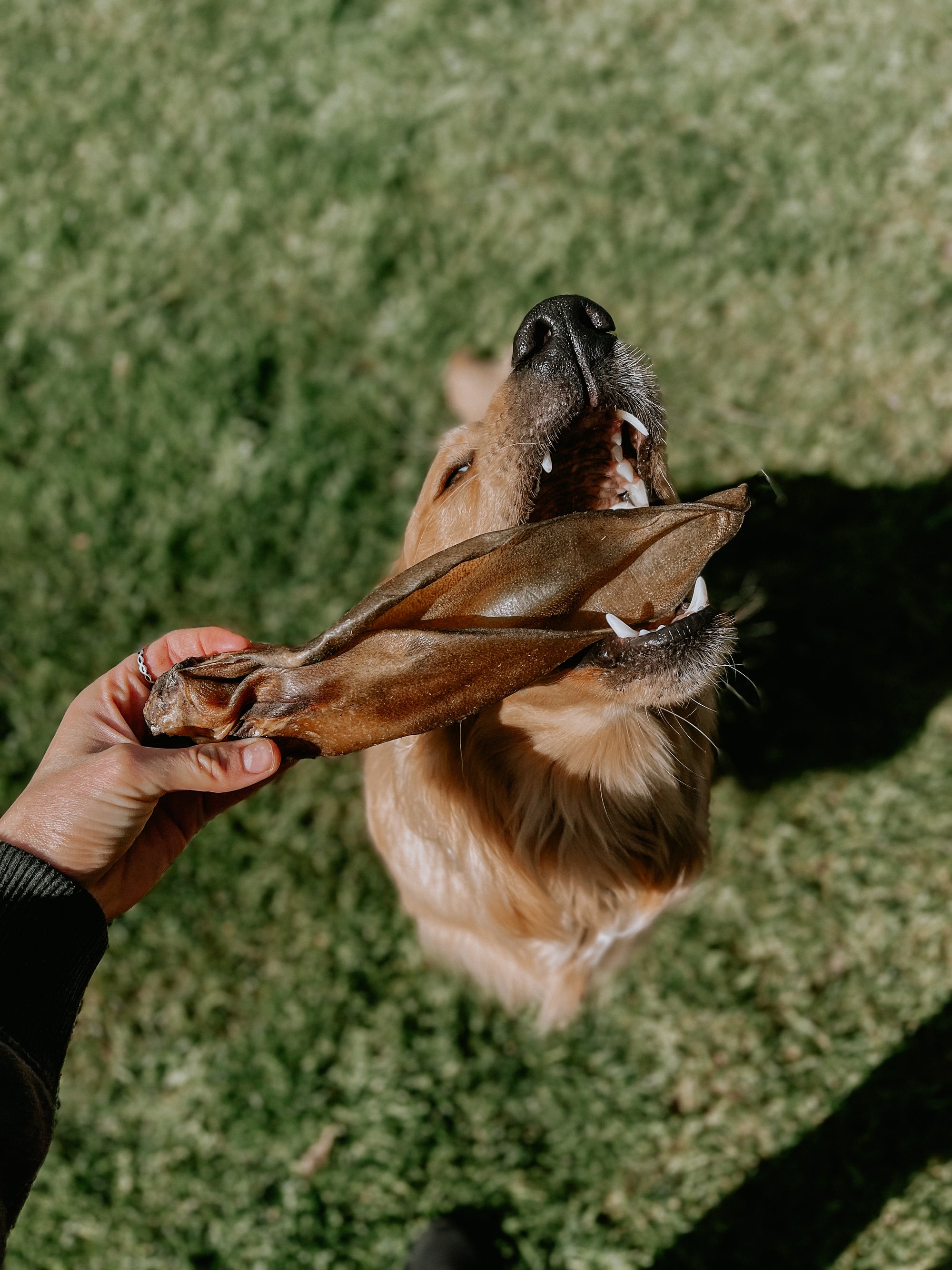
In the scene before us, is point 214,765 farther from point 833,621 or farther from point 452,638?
point 833,621

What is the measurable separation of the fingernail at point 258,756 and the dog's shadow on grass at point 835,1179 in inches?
112

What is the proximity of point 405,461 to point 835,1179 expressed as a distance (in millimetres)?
3796

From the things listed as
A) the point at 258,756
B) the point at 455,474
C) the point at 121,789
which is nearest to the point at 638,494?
the point at 455,474

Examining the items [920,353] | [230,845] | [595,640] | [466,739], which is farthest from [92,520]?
[920,353]

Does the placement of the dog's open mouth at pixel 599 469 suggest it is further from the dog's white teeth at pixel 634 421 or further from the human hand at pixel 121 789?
the human hand at pixel 121 789

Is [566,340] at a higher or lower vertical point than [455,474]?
higher

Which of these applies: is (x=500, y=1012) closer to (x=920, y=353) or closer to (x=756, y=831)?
(x=756, y=831)

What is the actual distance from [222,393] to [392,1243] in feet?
13.6

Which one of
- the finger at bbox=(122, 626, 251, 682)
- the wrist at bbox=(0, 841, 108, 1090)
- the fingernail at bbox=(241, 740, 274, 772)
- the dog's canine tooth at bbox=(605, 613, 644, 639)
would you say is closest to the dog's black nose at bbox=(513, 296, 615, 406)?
the dog's canine tooth at bbox=(605, 613, 644, 639)

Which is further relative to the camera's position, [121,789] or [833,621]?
[833,621]

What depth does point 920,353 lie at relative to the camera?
480 centimetres

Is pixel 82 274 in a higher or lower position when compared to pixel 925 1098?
higher

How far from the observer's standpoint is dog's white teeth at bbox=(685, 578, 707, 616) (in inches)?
95.5

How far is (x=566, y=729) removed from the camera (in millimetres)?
2592
